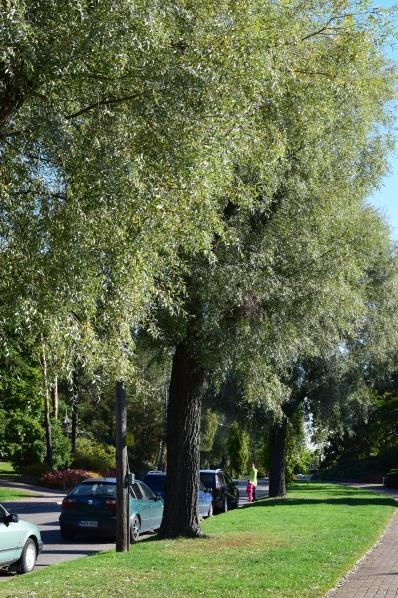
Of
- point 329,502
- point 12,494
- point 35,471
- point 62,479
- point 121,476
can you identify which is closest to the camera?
point 121,476

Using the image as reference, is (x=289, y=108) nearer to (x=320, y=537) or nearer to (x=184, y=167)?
(x=184, y=167)

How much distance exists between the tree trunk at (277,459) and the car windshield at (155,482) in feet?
23.7

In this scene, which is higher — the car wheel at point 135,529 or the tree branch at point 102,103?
the tree branch at point 102,103

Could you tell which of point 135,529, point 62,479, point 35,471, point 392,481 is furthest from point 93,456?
point 135,529

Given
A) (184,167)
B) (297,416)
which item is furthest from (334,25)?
(297,416)

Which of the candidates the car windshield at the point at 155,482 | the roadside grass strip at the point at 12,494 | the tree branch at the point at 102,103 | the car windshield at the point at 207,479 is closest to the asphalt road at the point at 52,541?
the roadside grass strip at the point at 12,494

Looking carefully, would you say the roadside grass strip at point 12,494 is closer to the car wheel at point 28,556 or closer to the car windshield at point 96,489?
the car windshield at point 96,489

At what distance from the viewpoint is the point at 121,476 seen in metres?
15.2

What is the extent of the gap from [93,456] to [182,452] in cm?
3491

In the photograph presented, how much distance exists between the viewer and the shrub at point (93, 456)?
48.6 metres

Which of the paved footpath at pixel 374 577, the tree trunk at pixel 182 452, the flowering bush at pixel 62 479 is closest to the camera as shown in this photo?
the paved footpath at pixel 374 577

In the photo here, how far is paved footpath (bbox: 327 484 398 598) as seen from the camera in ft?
32.8

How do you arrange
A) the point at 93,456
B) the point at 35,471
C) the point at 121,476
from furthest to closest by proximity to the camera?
the point at 93,456, the point at 35,471, the point at 121,476

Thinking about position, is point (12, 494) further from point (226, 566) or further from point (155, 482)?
point (226, 566)
